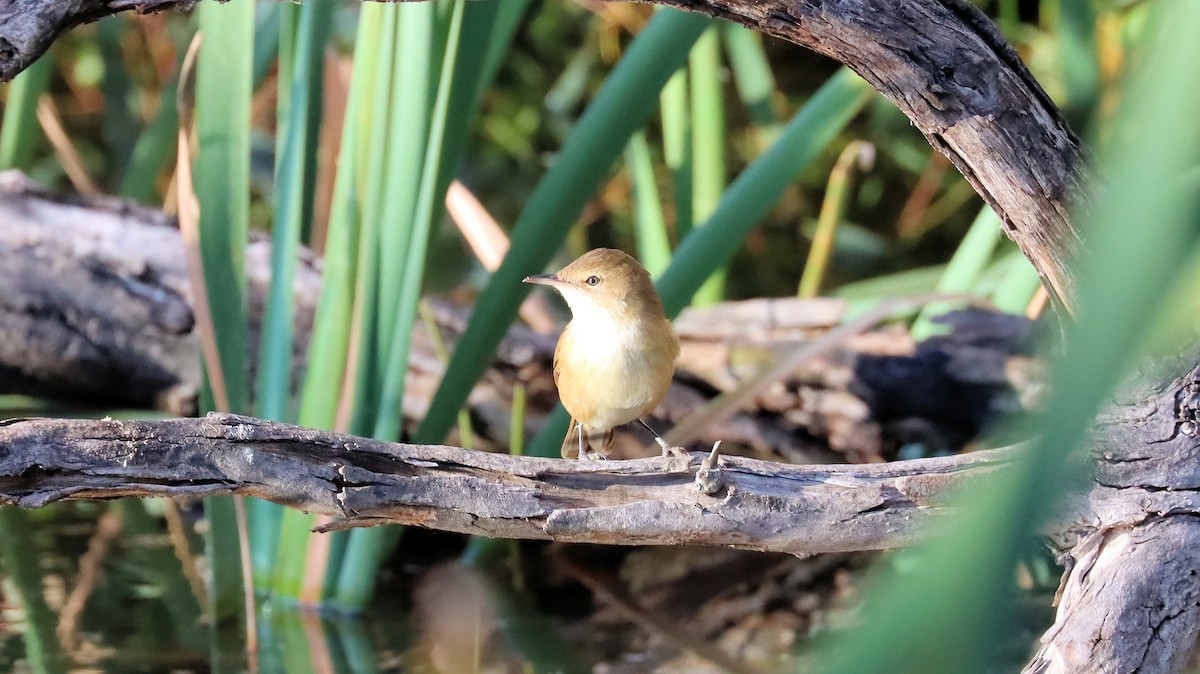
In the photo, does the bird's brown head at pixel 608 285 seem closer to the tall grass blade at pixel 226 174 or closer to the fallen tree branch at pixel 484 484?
the tall grass blade at pixel 226 174

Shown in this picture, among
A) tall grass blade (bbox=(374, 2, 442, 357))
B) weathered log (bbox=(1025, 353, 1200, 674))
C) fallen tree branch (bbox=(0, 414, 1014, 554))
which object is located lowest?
weathered log (bbox=(1025, 353, 1200, 674))

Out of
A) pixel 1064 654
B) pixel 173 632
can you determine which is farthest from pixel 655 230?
pixel 1064 654

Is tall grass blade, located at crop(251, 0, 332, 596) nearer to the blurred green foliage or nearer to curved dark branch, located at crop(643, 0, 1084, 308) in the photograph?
the blurred green foliage

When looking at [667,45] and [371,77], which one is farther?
[371,77]

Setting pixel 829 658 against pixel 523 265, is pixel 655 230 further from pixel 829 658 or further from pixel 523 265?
pixel 829 658

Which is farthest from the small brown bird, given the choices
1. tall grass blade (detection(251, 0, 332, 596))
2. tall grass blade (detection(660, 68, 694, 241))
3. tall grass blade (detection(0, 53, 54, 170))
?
tall grass blade (detection(0, 53, 54, 170))

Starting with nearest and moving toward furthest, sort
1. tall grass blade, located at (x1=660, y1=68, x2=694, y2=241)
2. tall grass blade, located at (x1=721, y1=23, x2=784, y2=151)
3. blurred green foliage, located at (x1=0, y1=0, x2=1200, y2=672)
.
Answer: blurred green foliage, located at (x1=0, y1=0, x2=1200, y2=672)
tall grass blade, located at (x1=660, y1=68, x2=694, y2=241)
tall grass blade, located at (x1=721, y1=23, x2=784, y2=151)

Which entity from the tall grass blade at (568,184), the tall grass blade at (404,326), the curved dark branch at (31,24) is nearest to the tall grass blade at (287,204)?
the tall grass blade at (404,326)
